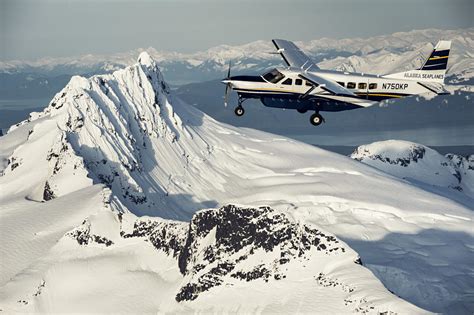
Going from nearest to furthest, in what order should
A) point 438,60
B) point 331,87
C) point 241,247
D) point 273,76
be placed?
point 331,87, point 273,76, point 438,60, point 241,247

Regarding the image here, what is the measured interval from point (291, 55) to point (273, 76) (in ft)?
77.5

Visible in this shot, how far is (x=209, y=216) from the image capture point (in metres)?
169

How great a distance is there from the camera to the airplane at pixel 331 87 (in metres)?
98.1

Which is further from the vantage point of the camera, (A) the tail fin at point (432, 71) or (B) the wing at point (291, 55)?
(B) the wing at point (291, 55)

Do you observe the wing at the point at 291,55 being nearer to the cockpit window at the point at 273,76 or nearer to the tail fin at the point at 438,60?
the cockpit window at the point at 273,76

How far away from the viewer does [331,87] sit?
97750 millimetres

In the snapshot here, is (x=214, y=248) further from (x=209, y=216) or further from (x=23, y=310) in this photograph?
A: (x=23, y=310)

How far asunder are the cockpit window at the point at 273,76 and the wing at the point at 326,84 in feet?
9.45

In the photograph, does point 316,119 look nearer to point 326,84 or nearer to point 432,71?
point 326,84

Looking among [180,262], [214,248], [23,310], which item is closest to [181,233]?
[180,262]

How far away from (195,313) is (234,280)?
988cm

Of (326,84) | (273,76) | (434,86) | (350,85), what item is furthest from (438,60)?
(273,76)

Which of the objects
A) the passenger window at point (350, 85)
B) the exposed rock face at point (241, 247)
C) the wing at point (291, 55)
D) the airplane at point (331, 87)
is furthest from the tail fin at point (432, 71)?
the exposed rock face at point (241, 247)

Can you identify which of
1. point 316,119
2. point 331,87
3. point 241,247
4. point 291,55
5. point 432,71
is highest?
point 432,71
